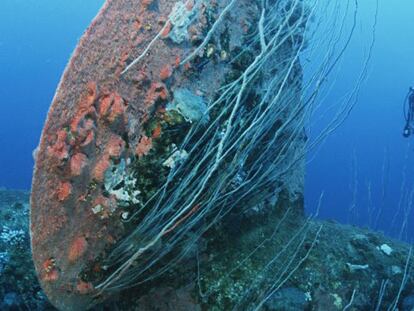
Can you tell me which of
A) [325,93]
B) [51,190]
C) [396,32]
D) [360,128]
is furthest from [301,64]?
[396,32]

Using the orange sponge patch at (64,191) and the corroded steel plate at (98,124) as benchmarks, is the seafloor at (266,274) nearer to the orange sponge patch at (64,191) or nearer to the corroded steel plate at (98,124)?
the corroded steel plate at (98,124)

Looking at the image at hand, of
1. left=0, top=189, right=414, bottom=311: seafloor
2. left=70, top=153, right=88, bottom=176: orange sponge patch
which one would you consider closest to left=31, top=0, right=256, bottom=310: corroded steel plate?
left=70, top=153, right=88, bottom=176: orange sponge patch

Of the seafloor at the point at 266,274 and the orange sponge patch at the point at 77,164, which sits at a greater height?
the orange sponge patch at the point at 77,164

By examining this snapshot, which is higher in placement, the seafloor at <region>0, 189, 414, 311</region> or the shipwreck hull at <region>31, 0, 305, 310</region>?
the shipwreck hull at <region>31, 0, 305, 310</region>

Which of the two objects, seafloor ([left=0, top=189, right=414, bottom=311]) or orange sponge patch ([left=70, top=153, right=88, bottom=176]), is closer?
orange sponge patch ([left=70, top=153, right=88, bottom=176])

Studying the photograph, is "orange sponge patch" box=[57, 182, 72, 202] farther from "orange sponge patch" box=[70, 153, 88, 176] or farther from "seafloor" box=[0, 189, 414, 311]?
"seafloor" box=[0, 189, 414, 311]

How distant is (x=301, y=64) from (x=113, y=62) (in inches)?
68.8

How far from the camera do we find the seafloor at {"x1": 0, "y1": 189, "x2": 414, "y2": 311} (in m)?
2.42

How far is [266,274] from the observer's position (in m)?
2.54

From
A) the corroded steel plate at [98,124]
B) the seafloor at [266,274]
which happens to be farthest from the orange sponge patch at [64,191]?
the seafloor at [266,274]

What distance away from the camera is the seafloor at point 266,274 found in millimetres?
2422

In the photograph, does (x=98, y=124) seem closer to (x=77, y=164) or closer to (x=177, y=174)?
(x=77, y=164)

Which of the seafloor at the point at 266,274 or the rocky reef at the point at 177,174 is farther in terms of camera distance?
the seafloor at the point at 266,274

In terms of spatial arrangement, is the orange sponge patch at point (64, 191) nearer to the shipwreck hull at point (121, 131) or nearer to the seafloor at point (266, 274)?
the shipwreck hull at point (121, 131)
